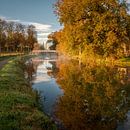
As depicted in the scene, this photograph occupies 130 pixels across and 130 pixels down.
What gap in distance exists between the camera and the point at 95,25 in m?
68.8

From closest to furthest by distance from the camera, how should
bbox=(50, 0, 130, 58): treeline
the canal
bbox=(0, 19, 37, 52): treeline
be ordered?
the canal, bbox=(50, 0, 130, 58): treeline, bbox=(0, 19, 37, 52): treeline

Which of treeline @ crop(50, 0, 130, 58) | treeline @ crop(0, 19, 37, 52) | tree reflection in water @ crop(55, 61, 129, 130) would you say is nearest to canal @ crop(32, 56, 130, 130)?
tree reflection in water @ crop(55, 61, 129, 130)

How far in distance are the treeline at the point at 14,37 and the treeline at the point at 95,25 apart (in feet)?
188

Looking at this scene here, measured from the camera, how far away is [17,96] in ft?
64.0

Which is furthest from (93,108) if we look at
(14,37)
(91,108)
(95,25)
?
(14,37)

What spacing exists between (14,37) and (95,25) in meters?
76.6

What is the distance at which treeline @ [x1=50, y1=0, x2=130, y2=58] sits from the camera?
67500mm

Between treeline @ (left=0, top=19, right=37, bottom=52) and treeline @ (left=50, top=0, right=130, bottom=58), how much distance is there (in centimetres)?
5736

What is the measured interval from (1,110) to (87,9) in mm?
56351

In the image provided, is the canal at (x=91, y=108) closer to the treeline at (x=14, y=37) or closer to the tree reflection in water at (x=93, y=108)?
the tree reflection in water at (x=93, y=108)

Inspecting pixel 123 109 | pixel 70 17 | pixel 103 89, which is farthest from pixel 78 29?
pixel 123 109

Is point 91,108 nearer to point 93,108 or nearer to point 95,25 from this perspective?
point 93,108

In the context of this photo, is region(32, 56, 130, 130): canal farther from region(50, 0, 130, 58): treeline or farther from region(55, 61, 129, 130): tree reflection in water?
region(50, 0, 130, 58): treeline

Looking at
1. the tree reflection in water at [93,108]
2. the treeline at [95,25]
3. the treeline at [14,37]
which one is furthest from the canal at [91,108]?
the treeline at [14,37]
